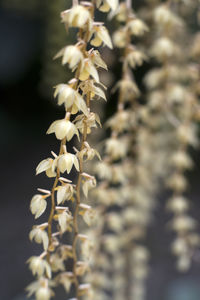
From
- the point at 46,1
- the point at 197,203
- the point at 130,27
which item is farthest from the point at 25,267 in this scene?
the point at 130,27

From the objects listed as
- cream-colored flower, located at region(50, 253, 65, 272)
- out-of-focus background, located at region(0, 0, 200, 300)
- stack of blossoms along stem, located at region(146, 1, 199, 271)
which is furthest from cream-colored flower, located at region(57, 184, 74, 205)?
out-of-focus background, located at region(0, 0, 200, 300)

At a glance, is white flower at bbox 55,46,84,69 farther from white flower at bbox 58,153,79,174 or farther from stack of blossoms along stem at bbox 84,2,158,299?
stack of blossoms along stem at bbox 84,2,158,299

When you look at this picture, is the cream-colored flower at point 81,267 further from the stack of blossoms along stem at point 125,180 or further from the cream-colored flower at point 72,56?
the cream-colored flower at point 72,56

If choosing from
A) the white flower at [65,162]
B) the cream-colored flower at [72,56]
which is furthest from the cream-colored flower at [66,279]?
the cream-colored flower at [72,56]

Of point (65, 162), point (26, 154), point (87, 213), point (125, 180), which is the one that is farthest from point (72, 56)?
point (26, 154)

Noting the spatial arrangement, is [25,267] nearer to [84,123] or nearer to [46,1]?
[46,1]
